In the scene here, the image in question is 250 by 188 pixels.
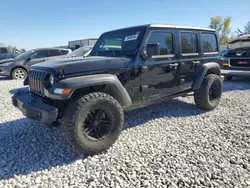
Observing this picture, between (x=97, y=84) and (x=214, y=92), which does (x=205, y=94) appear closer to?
(x=214, y=92)

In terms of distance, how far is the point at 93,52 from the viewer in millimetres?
4176

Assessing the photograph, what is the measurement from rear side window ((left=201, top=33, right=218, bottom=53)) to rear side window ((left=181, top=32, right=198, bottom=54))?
0.96 feet

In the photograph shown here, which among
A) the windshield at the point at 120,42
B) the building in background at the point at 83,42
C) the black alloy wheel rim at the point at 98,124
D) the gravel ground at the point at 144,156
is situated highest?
the building in background at the point at 83,42

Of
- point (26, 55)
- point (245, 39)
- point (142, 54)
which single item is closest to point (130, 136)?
point (142, 54)

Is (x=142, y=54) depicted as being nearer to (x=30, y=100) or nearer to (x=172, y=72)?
(x=172, y=72)

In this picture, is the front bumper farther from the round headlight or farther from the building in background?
the building in background

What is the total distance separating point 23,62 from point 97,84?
789 cm

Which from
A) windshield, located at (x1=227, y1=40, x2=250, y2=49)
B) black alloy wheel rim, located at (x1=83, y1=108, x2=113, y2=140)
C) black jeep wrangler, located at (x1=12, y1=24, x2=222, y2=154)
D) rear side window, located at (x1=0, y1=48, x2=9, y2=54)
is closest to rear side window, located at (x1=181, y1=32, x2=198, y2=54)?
black jeep wrangler, located at (x1=12, y1=24, x2=222, y2=154)

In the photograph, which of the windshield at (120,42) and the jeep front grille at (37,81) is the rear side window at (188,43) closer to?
the windshield at (120,42)

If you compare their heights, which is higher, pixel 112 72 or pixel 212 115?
pixel 112 72

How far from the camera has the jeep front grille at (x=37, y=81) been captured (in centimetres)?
291

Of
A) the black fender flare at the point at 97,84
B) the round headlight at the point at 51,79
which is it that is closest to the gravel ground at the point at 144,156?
the black fender flare at the point at 97,84

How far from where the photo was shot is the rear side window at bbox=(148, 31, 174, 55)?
3573 millimetres

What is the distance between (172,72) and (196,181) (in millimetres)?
2146
